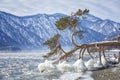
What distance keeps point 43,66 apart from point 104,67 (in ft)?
28.7

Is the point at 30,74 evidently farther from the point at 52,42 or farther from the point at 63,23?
the point at 52,42

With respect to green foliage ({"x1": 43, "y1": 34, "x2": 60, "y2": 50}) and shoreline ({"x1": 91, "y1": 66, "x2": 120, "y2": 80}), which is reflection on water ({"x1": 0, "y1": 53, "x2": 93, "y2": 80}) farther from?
green foliage ({"x1": 43, "y1": 34, "x2": 60, "y2": 50})

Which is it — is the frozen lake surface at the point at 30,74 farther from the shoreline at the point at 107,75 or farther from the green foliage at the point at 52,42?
the green foliage at the point at 52,42

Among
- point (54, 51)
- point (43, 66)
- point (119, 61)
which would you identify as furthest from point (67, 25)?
point (119, 61)

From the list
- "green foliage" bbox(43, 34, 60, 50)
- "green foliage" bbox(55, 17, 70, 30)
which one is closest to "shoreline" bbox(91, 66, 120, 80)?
"green foliage" bbox(55, 17, 70, 30)

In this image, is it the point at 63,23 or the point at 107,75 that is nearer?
the point at 107,75

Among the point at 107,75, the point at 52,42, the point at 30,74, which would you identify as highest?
the point at 52,42

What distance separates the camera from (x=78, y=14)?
50.4 metres

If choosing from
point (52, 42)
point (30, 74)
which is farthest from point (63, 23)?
point (30, 74)

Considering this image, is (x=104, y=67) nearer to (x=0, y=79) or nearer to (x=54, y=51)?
(x=54, y=51)

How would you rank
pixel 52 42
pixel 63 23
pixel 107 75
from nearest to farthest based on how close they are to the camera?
pixel 107 75
pixel 63 23
pixel 52 42

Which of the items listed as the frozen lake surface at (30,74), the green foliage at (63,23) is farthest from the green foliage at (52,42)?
the frozen lake surface at (30,74)

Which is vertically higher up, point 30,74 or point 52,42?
point 52,42

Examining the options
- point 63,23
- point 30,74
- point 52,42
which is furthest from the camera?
point 52,42
